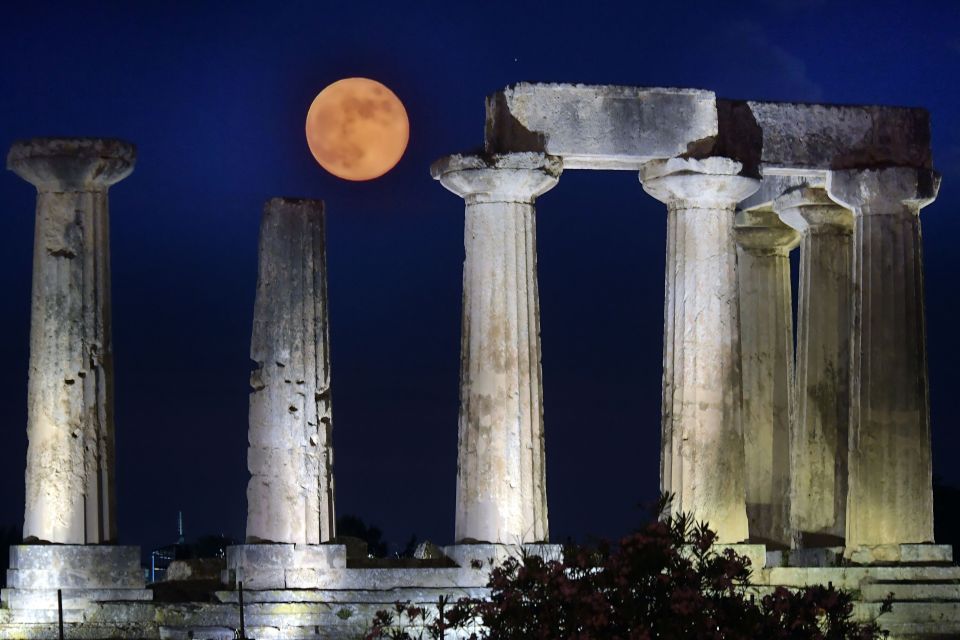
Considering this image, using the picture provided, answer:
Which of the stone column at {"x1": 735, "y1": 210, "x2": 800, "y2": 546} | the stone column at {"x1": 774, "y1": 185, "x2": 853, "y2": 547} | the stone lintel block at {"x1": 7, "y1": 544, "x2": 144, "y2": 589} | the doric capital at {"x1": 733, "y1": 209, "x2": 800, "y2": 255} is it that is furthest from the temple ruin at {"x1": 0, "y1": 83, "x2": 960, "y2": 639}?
the doric capital at {"x1": 733, "y1": 209, "x2": 800, "y2": 255}

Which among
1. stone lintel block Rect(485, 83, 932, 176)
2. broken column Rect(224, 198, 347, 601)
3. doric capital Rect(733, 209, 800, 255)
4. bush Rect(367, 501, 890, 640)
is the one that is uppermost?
stone lintel block Rect(485, 83, 932, 176)

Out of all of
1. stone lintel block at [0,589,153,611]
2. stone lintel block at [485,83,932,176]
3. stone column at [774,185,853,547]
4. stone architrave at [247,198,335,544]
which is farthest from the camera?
stone column at [774,185,853,547]

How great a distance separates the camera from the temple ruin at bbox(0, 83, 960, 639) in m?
70.9

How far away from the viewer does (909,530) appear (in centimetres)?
7619

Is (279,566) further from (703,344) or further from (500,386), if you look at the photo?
(703,344)

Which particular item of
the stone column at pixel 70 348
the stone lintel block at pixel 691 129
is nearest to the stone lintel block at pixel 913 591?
the stone lintel block at pixel 691 129

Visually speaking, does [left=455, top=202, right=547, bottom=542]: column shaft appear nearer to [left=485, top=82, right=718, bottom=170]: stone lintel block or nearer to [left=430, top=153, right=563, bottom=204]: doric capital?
[left=430, top=153, right=563, bottom=204]: doric capital

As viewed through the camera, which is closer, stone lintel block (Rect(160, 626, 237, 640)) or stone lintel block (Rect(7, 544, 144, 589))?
stone lintel block (Rect(160, 626, 237, 640))

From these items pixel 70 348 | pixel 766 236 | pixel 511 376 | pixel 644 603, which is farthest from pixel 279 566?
pixel 766 236

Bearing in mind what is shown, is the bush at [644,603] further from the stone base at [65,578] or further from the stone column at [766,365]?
the stone column at [766,365]

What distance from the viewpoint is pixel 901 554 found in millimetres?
75562

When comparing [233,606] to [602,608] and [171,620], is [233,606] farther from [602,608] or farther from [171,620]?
[602,608]

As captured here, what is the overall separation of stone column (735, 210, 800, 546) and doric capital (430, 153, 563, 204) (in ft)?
39.8

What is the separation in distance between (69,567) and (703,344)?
693 inches
